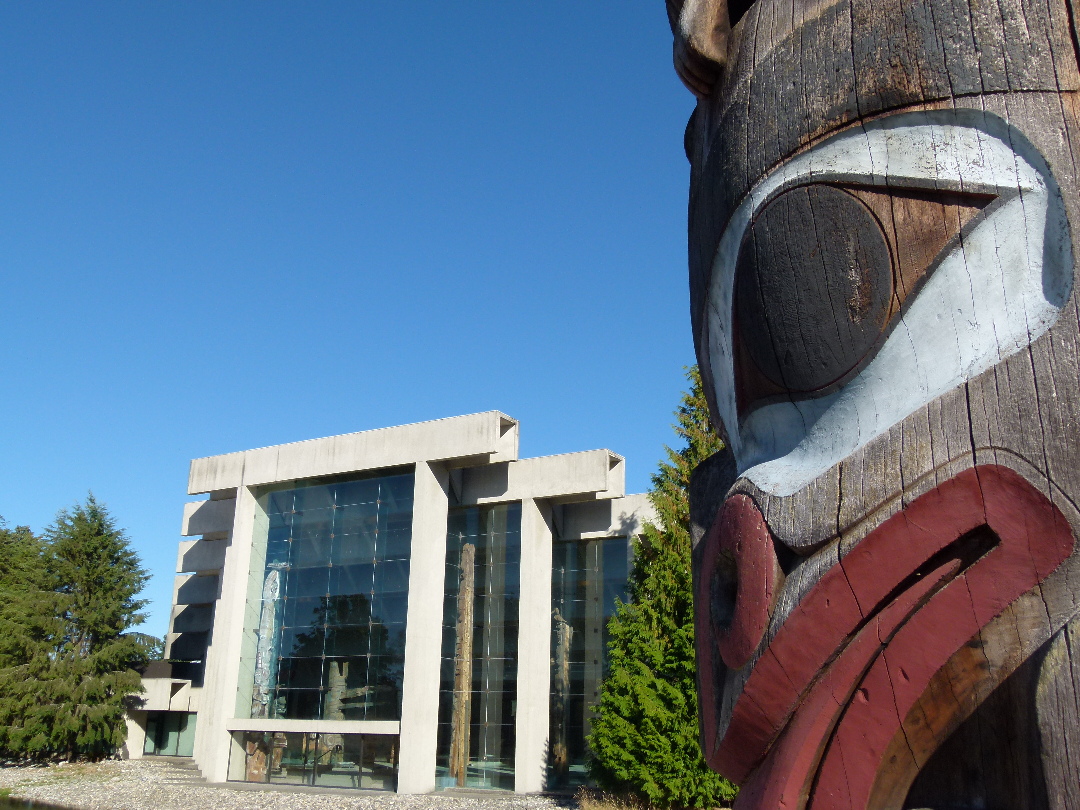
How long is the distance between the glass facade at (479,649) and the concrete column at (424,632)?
2.76 feet

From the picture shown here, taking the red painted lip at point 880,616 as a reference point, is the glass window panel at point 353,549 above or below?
above

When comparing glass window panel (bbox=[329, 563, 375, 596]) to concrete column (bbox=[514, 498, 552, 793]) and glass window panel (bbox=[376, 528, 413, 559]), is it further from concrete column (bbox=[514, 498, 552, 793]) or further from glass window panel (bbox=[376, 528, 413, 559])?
concrete column (bbox=[514, 498, 552, 793])

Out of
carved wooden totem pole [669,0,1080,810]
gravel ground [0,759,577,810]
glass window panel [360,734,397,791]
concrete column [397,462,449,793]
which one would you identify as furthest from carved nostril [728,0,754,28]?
glass window panel [360,734,397,791]

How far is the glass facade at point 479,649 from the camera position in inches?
726

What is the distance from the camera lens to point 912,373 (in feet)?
4.85

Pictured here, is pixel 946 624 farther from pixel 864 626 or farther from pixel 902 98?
pixel 902 98

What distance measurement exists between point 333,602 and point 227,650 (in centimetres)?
292

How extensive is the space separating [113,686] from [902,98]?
89.3ft

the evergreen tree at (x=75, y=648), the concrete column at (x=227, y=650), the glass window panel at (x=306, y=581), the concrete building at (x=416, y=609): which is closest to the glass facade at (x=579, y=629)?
the concrete building at (x=416, y=609)

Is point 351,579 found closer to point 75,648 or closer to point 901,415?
point 75,648

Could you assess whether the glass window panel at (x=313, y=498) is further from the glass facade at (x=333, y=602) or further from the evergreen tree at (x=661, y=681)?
the evergreen tree at (x=661, y=681)

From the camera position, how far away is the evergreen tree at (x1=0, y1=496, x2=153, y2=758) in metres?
23.1

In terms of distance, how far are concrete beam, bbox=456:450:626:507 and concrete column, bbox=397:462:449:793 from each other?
0.84m

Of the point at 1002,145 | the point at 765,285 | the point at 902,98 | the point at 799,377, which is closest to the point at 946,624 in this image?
the point at 799,377
